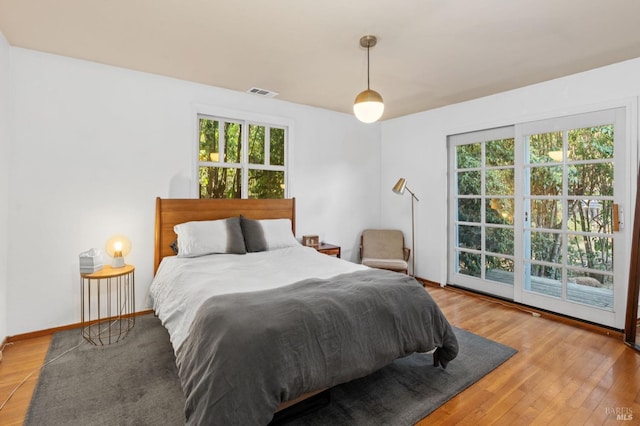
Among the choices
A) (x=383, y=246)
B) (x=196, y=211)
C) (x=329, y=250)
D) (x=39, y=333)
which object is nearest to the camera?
(x=39, y=333)

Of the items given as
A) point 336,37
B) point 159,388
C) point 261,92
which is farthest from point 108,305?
point 336,37

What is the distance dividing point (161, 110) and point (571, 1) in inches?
143

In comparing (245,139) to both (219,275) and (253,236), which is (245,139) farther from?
(219,275)

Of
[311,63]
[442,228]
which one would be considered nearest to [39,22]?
[311,63]

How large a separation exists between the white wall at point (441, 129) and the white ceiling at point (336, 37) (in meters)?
0.18

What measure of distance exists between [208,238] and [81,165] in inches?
54.0

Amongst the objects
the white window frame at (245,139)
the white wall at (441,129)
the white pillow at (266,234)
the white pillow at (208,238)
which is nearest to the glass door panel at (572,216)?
the white wall at (441,129)

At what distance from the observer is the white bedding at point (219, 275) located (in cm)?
203

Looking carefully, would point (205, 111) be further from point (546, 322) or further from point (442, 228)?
point (546, 322)

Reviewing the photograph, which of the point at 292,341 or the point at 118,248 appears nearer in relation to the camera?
the point at 292,341

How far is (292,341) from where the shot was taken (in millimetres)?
1629

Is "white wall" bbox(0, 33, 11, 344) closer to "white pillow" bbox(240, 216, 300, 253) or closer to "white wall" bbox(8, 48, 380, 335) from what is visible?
"white wall" bbox(8, 48, 380, 335)

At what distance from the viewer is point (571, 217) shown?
332 centimetres

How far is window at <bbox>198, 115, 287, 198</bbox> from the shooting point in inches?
148
